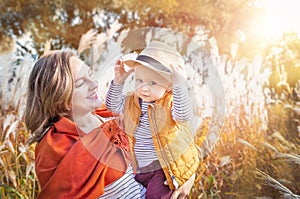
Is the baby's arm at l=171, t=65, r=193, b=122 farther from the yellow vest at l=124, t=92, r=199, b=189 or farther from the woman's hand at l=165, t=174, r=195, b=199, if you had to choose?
the woman's hand at l=165, t=174, r=195, b=199

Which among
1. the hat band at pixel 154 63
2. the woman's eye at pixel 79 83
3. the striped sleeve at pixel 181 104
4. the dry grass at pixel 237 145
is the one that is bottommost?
the dry grass at pixel 237 145

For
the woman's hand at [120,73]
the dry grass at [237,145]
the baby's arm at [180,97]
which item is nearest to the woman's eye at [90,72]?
the woman's hand at [120,73]

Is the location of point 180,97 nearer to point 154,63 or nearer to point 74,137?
point 154,63

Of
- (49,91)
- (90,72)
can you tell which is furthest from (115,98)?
(49,91)

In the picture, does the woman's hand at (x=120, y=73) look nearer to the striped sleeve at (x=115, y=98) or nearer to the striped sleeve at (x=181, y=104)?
the striped sleeve at (x=115, y=98)

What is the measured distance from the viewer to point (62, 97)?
1259mm

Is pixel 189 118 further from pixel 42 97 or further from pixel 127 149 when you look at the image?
pixel 42 97

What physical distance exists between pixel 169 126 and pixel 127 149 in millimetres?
136

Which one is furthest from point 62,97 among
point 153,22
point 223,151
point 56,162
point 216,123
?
point 153,22

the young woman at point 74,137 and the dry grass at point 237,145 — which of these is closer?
the young woman at point 74,137

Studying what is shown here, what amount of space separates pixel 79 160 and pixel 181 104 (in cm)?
33

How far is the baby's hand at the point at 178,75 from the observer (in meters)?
1.06

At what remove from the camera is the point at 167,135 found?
1114mm

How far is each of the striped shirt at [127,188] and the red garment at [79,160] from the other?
0.05 ft
